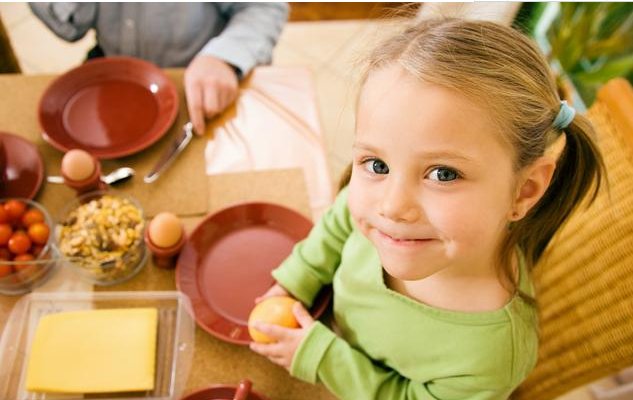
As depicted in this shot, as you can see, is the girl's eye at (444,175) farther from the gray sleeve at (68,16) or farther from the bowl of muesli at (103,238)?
the gray sleeve at (68,16)

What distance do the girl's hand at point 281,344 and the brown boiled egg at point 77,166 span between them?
15.8 inches

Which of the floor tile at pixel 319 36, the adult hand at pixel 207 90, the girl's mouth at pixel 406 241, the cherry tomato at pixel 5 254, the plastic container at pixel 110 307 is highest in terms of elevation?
the girl's mouth at pixel 406 241

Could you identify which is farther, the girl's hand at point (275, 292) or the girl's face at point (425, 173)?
the girl's hand at point (275, 292)

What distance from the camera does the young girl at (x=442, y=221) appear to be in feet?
1.87

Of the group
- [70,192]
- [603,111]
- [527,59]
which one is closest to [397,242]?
[527,59]

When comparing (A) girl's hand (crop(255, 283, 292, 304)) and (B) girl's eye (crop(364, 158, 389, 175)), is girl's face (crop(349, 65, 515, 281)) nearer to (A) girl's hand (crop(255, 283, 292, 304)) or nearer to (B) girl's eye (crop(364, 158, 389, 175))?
(B) girl's eye (crop(364, 158, 389, 175))

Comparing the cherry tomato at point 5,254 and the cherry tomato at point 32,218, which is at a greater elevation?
the cherry tomato at point 32,218

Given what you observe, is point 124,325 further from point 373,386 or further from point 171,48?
point 171,48

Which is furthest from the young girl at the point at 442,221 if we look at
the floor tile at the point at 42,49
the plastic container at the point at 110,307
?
the floor tile at the point at 42,49

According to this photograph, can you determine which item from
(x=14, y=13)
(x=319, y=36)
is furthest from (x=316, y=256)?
(x=14, y=13)

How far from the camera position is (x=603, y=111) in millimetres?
869

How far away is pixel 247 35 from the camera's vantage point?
49.6 inches

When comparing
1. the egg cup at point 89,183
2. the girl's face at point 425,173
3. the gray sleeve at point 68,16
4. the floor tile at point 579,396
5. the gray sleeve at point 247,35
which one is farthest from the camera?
the floor tile at point 579,396

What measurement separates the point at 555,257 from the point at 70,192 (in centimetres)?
85
